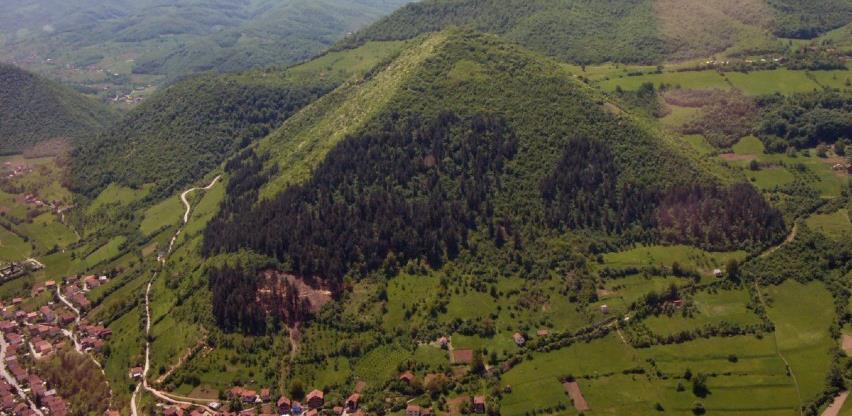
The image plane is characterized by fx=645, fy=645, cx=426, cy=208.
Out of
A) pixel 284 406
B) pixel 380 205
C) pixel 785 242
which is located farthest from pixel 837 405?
pixel 380 205

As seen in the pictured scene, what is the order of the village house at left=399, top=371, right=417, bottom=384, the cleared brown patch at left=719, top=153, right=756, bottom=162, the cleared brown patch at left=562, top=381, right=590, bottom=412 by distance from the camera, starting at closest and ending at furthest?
the cleared brown patch at left=562, top=381, right=590, bottom=412 < the village house at left=399, top=371, right=417, bottom=384 < the cleared brown patch at left=719, top=153, right=756, bottom=162

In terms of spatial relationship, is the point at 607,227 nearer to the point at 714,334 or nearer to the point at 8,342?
the point at 714,334

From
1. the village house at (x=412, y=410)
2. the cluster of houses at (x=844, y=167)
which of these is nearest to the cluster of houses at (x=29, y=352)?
the village house at (x=412, y=410)

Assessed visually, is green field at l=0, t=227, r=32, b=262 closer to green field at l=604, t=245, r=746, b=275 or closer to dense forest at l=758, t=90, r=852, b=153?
green field at l=604, t=245, r=746, b=275

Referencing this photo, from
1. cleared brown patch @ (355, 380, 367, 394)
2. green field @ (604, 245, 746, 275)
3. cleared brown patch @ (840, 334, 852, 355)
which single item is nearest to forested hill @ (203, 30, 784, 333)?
green field @ (604, 245, 746, 275)

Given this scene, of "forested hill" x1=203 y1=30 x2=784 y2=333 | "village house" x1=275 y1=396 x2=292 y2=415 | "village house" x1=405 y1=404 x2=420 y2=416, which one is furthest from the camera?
"forested hill" x1=203 y1=30 x2=784 y2=333

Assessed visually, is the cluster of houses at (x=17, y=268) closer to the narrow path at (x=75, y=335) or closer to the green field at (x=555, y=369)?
the narrow path at (x=75, y=335)
